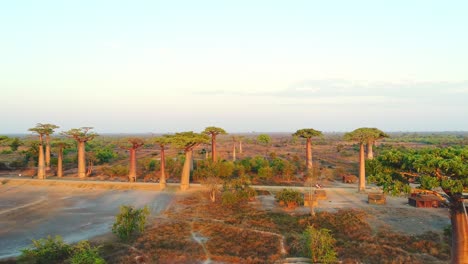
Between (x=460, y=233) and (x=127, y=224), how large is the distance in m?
12.5

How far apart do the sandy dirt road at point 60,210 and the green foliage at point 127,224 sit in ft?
5.64

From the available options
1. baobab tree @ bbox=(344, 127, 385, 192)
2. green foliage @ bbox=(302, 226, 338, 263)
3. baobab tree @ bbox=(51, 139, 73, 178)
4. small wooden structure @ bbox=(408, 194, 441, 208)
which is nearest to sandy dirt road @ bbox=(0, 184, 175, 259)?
baobab tree @ bbox=(51, 139, 73, 178)

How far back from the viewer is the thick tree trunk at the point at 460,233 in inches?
375

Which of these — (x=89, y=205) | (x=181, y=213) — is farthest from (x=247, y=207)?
(x=89, y=205)

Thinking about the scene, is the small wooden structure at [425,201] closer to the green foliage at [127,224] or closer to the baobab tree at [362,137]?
the baobab tree at [362,137]

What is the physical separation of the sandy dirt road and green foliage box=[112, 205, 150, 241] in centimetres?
172

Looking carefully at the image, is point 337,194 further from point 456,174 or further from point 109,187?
point 109,187

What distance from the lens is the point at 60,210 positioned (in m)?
20.3

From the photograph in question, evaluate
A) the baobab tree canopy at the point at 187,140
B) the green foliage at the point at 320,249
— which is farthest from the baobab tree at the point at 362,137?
the green foliage at the point at 320,249

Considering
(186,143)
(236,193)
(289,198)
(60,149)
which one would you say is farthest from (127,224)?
(60,149)

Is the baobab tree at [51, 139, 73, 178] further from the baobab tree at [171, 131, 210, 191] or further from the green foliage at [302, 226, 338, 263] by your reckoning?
the green foliage at [302, 226, 338, 263]

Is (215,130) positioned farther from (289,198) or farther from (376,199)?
(376,199)

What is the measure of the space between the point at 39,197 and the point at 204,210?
521 inches

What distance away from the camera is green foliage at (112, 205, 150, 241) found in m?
14.4
